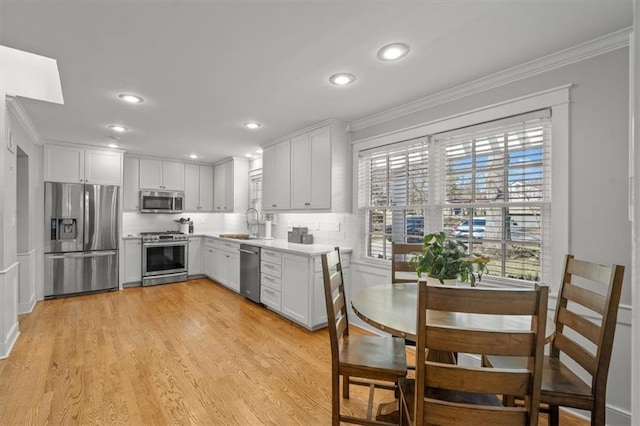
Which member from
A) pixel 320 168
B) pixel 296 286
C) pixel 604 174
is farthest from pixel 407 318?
pixel 320 168

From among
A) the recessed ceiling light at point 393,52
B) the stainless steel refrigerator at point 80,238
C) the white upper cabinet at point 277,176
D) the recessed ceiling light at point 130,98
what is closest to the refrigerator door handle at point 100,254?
the stainless steel refrigerator at point 80,238

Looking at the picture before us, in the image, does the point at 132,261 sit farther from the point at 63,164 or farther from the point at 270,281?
the point at 270,281

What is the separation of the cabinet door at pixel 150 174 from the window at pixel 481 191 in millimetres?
4384

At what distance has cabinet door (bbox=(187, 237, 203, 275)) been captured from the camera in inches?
235

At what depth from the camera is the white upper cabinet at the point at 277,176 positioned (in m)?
4.29

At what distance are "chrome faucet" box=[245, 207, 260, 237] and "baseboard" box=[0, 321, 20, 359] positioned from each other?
3.36m

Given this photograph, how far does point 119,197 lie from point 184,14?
4.41 m

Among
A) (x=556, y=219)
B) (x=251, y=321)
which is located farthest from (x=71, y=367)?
(x=556, y=219)

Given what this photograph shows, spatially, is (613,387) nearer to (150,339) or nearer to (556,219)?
(556,219)

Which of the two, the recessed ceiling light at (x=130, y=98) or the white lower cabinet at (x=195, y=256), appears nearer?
the recessed ceiling light at (x=130, y=98)

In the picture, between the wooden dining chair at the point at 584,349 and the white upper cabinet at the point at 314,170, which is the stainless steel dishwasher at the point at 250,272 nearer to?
the white upper cabinet at the point at 314,170

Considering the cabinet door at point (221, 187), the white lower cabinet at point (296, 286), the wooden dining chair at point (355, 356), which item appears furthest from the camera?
the cabinet door at point (221, 187)

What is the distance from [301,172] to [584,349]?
3174 mm

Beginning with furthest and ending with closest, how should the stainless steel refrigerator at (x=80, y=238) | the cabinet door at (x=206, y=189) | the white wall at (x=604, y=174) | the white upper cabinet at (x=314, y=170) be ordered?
the cabinet door at (x=206, y=189)
the stainless steel refrigerator at (x=80, y=238)
the white upper cabinet at (x=314, y=170)
the white wall at (x=604, y=174)
